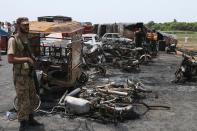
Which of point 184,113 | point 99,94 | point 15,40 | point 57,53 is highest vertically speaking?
point 15,40

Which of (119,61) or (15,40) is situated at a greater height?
(15,40)

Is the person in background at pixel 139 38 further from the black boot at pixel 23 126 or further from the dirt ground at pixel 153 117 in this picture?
the black boot at pixel 23 126

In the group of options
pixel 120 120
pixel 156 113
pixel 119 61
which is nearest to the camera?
pixel 120 120

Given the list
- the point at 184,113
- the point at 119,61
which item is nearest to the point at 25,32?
the point at 184,113

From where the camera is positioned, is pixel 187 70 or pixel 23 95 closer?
pixel 23 95

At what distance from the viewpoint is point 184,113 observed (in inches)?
236

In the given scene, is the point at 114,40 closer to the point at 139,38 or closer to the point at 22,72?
the point at 139,38

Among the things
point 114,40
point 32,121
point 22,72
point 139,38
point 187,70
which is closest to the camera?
point 22,72

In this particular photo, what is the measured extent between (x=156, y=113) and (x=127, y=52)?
24.6 ft

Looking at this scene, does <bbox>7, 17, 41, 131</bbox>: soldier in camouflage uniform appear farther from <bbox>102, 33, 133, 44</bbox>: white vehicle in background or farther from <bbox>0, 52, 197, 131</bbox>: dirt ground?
<bbox>102, 33, 133, 44</bbox>: white vehicle in background

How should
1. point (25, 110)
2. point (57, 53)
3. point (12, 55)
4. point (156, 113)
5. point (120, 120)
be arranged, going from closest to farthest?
point (12, 55)
point (25, 110)
point (120, 120)
point (156, 113)
point (57, 53)

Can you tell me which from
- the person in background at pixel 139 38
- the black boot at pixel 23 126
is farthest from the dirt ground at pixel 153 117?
the person in background at pixel 139 38

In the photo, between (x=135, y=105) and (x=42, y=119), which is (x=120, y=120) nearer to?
(x=135, y=105)

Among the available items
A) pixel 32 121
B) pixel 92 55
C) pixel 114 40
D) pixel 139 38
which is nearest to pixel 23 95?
pixel 32 121
